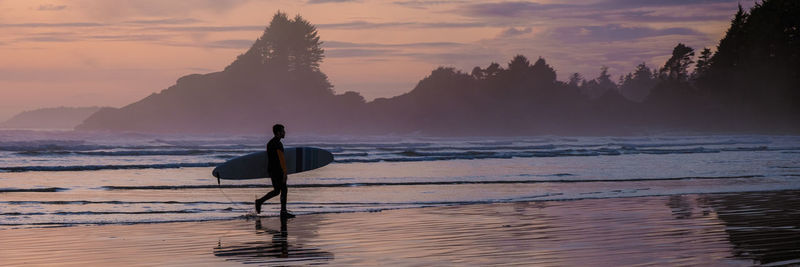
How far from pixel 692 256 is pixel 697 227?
3.24 metres

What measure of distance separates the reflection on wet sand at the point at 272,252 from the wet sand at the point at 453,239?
13 millimetres

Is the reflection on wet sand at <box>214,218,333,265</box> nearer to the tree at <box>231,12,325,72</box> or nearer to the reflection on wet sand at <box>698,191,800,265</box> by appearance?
the reflection on wet sand at <box>698,191,800,265</box>

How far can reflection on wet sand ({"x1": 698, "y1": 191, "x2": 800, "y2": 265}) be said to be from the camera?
10.7 meters

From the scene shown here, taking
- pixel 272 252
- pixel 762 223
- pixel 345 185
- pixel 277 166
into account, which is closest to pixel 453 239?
pixel 272 252

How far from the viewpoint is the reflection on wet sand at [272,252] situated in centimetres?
1082

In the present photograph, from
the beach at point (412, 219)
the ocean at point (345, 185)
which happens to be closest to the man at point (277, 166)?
the beach at point (412, 219)

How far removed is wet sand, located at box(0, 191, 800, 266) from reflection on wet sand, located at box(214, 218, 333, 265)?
13 millimetres

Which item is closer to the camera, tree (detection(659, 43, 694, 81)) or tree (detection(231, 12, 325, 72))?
tree (detection(659, 43, 694, 81))

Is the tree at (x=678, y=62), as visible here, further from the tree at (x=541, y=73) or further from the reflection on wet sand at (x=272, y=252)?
the reflection on wet sand at (x=272, y=252)

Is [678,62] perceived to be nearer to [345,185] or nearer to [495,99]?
[495,99]

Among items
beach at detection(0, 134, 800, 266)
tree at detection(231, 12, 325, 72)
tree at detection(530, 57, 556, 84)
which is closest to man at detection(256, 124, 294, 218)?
beach at detection(0, 134, 800, 266)

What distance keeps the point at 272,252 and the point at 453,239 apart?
2443mm

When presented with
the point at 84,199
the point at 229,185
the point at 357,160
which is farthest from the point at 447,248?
the point at 357,160

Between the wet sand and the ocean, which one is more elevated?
the wet sand
